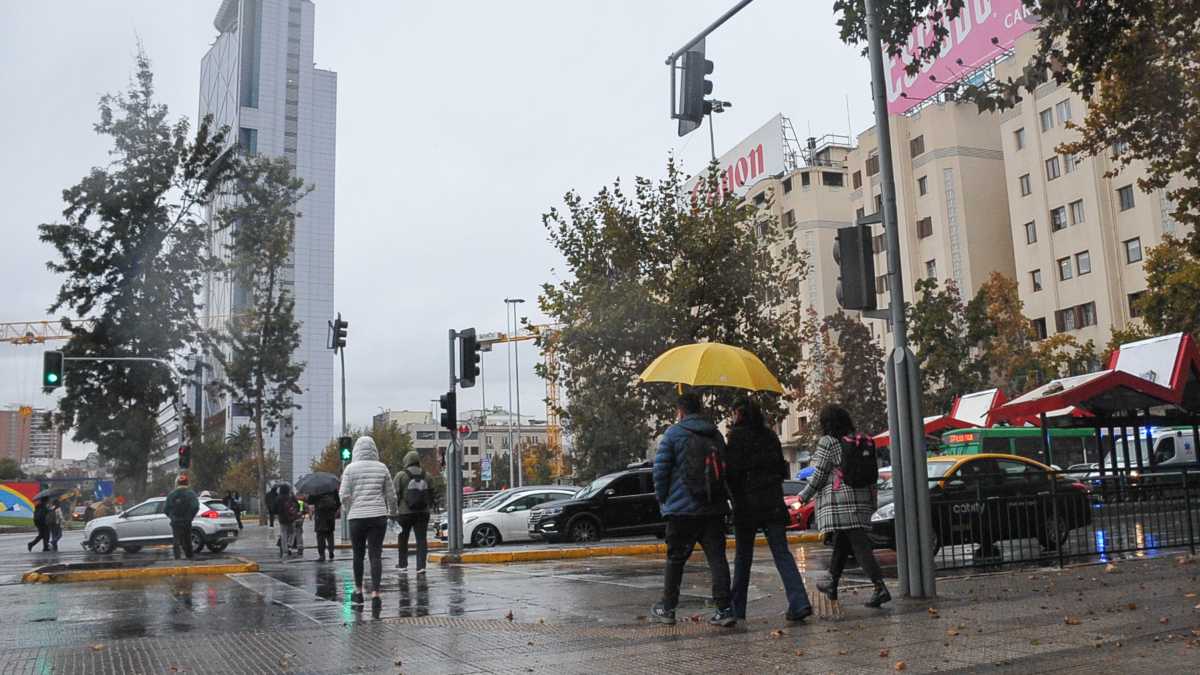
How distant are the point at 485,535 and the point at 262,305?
72.9 feet

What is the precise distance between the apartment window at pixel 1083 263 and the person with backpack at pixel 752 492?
48157 millimetres

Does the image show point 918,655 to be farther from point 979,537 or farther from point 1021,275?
point 1021,275

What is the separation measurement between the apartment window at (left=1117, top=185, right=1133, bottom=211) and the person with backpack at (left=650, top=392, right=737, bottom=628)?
156 feet

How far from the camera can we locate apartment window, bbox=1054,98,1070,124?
2031 inches

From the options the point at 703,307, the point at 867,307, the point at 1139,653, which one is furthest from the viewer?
the point at 703,307

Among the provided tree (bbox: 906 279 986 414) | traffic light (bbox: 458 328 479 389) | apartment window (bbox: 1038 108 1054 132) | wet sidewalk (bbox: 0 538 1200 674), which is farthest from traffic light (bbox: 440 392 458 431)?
apartment window (bbox: 1038 108 1054 132)

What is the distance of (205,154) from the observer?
118 feet

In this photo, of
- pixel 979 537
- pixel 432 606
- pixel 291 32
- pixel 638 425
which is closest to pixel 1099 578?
pixel 979 537

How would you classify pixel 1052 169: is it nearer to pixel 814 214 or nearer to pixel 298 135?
pixel 814 214

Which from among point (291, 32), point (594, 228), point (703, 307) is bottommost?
point (703, 307)

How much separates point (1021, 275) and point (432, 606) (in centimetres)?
5167

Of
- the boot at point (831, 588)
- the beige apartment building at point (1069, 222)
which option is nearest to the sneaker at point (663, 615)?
the boot at point (831, 588)

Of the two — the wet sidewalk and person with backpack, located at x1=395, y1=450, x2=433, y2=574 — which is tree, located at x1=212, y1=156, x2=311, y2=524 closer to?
person with backpack, located at x1=395, y1=450, x2=433, y2=574

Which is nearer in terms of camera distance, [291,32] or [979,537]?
[979,537]
